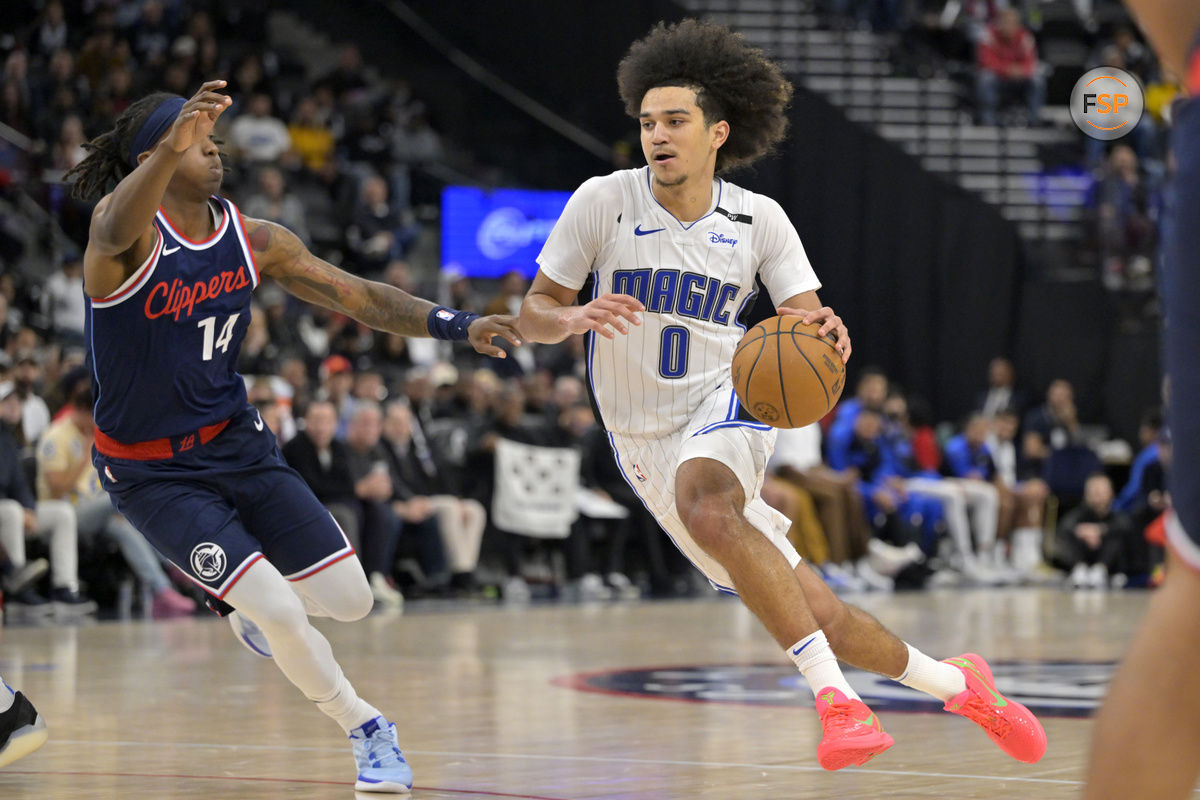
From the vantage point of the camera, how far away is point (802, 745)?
598cm

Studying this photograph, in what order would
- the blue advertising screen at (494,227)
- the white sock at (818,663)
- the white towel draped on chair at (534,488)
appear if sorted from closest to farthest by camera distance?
the white sock at (818,663), the white towel draped on chair at (534,488), the blue advertising screen at (494,227)

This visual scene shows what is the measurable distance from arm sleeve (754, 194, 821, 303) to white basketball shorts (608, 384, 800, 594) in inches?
16.5

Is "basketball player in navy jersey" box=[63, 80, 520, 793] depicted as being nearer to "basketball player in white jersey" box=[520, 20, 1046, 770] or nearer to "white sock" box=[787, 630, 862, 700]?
"basketball player in white jersey" box=[520, 20, 1046, 770]

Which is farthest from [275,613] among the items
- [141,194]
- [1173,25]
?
[1173,25]

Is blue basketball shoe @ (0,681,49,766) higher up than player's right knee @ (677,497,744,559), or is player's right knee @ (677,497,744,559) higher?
player's right knee @ (677,497,744,559)

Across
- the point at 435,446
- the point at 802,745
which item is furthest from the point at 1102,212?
the point at 802,745

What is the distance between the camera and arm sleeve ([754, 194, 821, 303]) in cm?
560

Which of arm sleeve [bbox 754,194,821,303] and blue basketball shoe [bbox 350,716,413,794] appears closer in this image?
blue basketball shoe [bbox 350,716,413,794]

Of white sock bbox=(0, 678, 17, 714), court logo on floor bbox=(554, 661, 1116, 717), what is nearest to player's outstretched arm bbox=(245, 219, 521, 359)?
white sock bbox=(0, 678, 17, 714)

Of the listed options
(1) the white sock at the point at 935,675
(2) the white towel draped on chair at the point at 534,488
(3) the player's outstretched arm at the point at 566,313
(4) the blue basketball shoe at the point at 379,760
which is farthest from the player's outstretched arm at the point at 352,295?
(2) the white towel draped on chair at the point at 534,488

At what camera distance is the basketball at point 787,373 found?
16.3ft

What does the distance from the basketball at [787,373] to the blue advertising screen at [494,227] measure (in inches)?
594

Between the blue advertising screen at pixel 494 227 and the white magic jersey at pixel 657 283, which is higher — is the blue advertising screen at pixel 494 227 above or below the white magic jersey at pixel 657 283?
above

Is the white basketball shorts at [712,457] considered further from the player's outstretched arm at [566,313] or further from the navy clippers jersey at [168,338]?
the navy clippers jersey at [168,338]
